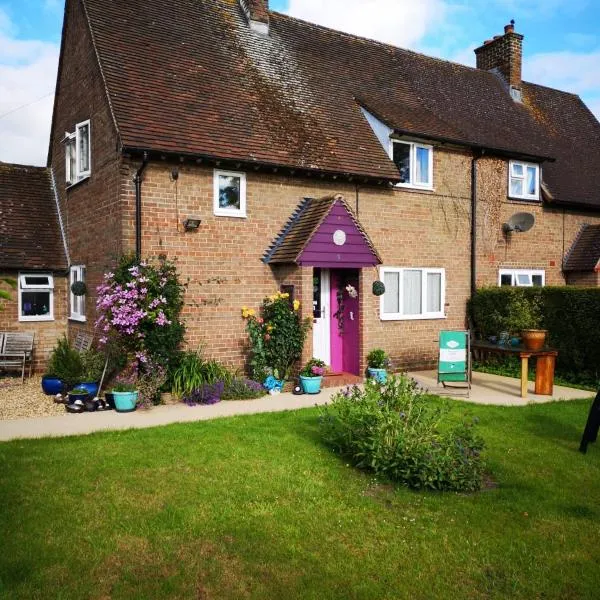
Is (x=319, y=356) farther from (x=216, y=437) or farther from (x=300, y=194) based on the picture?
(x=216, y=437)

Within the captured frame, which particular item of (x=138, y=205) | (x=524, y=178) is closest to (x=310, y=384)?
(x=138, y=205)

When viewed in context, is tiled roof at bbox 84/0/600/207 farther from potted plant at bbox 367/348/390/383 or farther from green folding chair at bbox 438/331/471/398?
green folding chair at bbox 438/331/471/398

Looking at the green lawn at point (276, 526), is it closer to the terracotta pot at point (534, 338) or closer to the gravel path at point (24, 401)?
the gravel path at point (24, 401)

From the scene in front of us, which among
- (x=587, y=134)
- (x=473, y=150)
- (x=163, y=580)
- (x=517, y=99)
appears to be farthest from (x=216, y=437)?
(x=587, y=134)

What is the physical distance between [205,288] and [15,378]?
5744 mm

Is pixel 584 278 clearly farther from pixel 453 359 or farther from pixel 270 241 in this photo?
pixel 270 241

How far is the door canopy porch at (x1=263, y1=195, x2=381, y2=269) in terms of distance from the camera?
1202cm

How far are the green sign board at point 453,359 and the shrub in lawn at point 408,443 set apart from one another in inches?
189

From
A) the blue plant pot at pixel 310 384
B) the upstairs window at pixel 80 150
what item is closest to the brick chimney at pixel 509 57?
the blue plant pot at pixel 310 384

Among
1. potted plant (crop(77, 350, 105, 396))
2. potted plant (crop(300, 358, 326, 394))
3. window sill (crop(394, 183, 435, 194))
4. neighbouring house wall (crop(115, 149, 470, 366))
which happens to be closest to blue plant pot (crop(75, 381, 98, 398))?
potted plant (crop(77, 350, 105, 396))

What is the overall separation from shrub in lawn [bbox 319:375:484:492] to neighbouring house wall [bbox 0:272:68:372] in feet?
34.0

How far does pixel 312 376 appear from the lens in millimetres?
11727

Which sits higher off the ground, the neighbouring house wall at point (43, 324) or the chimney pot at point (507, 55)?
the chimney pot at point (507, 55)

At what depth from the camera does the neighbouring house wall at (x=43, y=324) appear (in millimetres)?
13922
